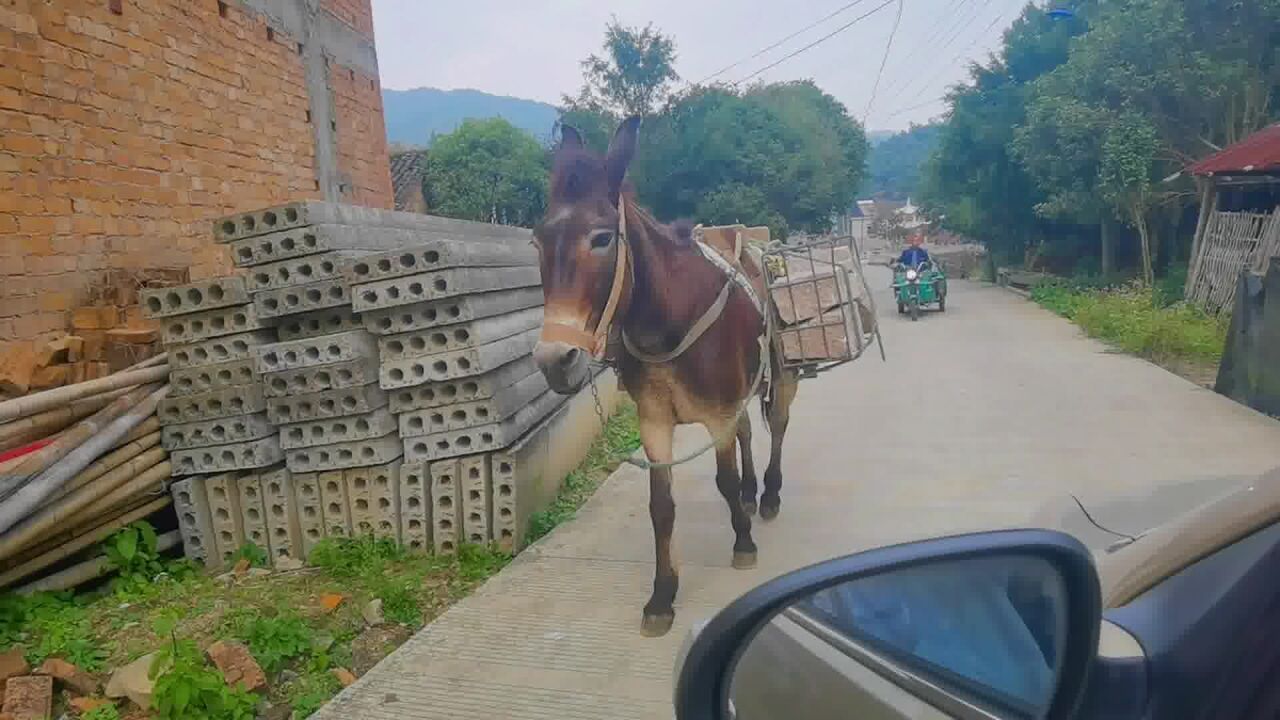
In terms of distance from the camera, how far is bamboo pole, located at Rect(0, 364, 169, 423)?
12.4ft

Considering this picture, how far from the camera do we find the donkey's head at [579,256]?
3.00 meters

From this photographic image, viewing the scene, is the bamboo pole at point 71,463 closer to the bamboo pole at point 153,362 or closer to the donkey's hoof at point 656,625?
the bamboo pole at point 153,362

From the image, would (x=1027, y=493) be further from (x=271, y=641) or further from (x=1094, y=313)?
(x=1094, y=313)

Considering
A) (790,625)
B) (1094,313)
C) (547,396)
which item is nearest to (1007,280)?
(1094,313)

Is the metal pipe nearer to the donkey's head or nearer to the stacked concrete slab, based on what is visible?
the stacked concrete slab

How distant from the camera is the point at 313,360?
4.30m

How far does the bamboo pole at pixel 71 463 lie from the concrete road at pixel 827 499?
163 centimetres

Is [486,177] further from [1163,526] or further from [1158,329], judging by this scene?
[1163,526]

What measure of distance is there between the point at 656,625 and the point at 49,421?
10.0 ft

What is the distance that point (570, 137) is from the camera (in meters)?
3.29

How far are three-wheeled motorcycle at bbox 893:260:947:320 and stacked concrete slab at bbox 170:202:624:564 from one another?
12692 mm

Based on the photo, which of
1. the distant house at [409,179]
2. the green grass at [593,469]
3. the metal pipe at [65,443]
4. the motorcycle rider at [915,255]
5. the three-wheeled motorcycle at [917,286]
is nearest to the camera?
the metal pipe at [65,443]

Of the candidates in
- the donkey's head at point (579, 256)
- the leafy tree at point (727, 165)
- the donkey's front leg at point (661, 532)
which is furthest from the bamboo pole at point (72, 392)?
the leafy tree at point (727, 165)

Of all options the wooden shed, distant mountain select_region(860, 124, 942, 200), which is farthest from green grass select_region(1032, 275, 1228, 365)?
distant mountain select_region(860, 124, 942, 200)
